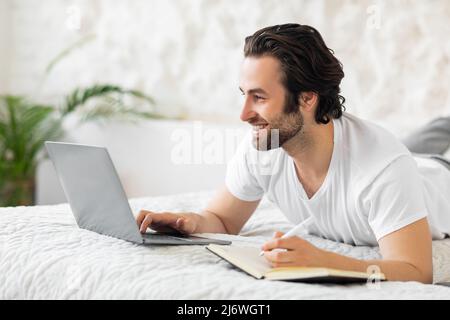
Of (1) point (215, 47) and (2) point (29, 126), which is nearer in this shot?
(1) point (215, 47)

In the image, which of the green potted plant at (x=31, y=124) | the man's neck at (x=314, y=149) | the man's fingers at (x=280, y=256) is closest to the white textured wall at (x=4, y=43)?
the green potted plant at (x=31, y=124)

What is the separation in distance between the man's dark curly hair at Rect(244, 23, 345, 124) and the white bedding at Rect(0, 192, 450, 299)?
35 centimetres

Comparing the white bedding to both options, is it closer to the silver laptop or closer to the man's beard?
the silver laptop

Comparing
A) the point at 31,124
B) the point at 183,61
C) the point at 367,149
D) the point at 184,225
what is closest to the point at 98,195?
the point at 184,225

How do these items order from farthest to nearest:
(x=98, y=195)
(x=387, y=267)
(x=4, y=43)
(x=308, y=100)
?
(x=4, y=43) → (x=308, y=100) → (x=98, y=195) → (x=387, y=267)

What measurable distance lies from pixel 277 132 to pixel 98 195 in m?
0.42

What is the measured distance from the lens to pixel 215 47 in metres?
3.32

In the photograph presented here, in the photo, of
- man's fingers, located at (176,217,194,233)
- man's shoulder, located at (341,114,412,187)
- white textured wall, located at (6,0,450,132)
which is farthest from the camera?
white textured wall, located at (6,0,450,132)

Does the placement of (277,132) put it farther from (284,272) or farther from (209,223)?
(284,272)

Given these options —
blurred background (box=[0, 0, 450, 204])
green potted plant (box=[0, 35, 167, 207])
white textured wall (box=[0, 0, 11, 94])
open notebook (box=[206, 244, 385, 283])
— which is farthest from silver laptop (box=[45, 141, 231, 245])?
white textured wall (box=[0, 0, 11, 94])

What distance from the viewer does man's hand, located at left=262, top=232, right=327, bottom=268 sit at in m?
1.23

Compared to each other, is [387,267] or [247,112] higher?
[247,112]

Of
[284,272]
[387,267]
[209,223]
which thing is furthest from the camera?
[209,223]

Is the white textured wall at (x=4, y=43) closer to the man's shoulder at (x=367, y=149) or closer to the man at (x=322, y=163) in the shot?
the man at (x=322, y=163)
